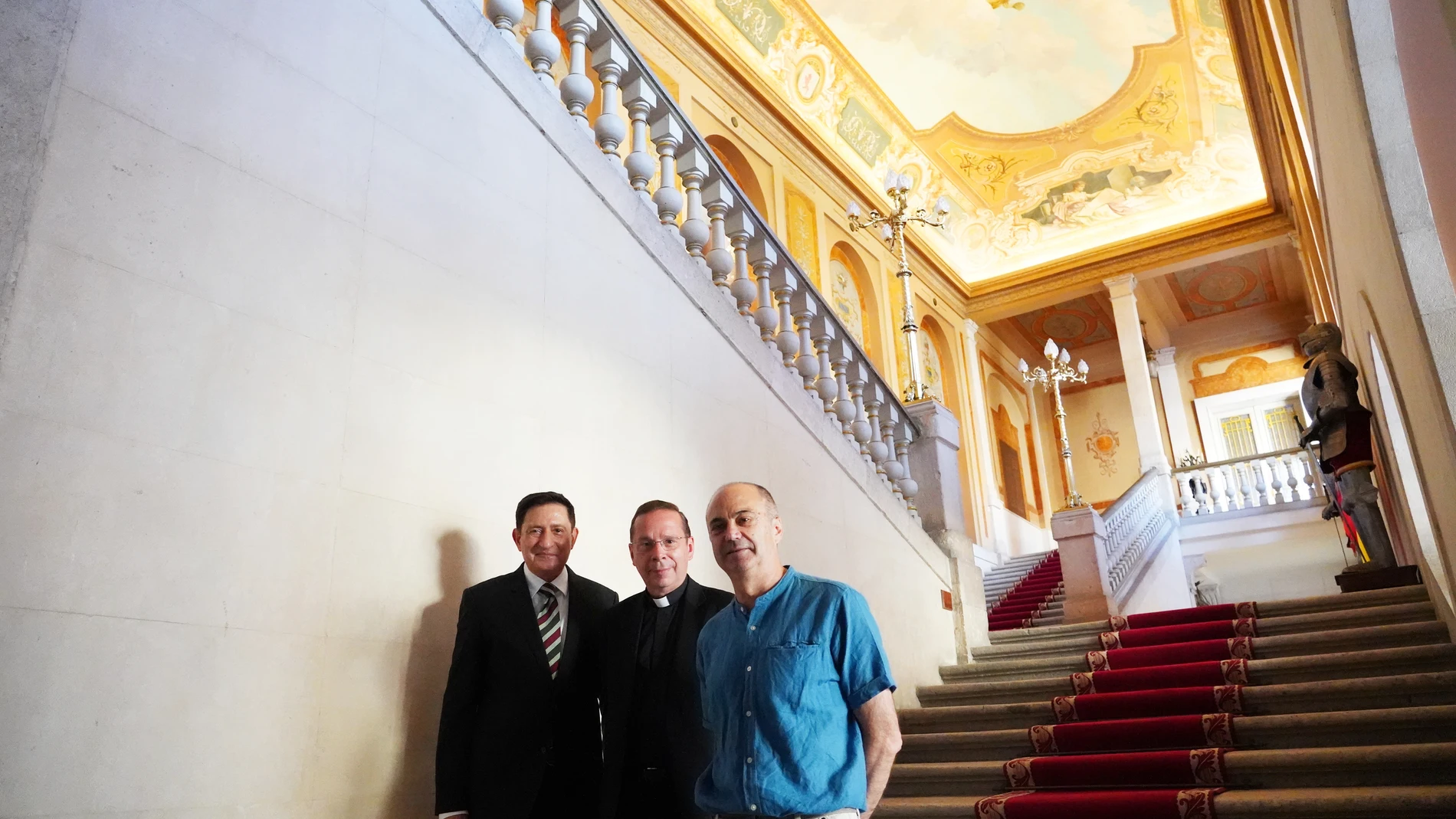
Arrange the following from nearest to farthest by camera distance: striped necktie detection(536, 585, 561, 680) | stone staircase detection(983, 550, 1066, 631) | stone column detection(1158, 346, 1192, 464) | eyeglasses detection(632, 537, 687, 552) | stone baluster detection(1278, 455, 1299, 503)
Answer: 1. eyeglasses detection(632, 537, 687, 552)
2. striped necktie detection(536, 585, 561, 680)
3. stone staircase detection(983, 550, 1066, 631)
4. stone baluster detection(1278, 455, 1299, 503)
5. stone column detection(1158, 346, 1192, 464)

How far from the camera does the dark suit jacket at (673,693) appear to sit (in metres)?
2.60

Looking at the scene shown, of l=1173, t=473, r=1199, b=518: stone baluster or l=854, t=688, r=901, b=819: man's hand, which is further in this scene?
l=1173, t=473, r=1199, b=518: stone baluster

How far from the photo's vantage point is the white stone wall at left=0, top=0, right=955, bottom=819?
2238 mm

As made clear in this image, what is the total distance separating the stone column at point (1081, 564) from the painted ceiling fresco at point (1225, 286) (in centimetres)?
1011

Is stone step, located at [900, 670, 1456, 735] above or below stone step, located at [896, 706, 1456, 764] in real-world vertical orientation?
above

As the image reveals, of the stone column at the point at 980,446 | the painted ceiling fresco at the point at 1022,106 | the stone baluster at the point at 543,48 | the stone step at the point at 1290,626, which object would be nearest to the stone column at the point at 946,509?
the stone step at the point at 1290,626

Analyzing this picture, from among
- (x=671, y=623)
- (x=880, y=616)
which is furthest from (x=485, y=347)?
(x=880, y=616)

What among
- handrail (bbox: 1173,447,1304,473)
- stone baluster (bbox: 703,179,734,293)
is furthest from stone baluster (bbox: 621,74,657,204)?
handrail (bbox: 1173,447,1304,473)

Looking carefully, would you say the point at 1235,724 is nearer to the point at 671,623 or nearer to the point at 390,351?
the point at 671,623

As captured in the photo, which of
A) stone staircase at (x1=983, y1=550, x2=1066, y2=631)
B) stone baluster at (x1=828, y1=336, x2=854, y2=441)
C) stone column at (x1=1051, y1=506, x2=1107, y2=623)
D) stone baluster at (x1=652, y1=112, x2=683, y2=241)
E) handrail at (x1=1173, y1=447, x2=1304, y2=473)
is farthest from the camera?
handrail at (x1=1173, y1=447, x2=1304, y2=473)

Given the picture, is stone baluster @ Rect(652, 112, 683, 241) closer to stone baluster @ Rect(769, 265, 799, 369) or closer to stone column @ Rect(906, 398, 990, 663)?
stone baluster @ Rect(769, 265, 799, 369)

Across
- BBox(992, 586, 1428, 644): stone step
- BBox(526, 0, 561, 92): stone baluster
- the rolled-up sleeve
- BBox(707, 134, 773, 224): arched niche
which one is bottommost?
the rolled-up sleeve

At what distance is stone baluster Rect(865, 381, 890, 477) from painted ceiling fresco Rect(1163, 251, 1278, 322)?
12181 millimetres

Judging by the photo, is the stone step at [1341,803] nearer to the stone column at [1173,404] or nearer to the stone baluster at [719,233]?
the stone baluster at [719,233]
